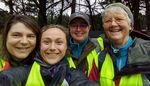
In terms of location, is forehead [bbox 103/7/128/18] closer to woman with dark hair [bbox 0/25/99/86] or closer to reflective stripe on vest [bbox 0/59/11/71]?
woman with dark hair [bbox 0/25/99/86]

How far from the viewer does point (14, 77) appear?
2836 millimetres

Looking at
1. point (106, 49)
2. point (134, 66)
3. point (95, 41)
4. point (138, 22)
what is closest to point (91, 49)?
point (95, 41)

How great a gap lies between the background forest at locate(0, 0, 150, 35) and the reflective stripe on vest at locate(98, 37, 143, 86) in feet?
39.4

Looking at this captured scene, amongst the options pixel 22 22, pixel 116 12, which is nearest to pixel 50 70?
pixel 22 22

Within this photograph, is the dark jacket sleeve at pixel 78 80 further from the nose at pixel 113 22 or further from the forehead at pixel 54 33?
the nose at pixel 113 22

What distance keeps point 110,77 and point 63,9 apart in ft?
43.8

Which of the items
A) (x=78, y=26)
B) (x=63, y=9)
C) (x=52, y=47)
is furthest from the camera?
(x=63, y=9)

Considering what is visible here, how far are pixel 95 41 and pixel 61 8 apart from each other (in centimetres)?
1268

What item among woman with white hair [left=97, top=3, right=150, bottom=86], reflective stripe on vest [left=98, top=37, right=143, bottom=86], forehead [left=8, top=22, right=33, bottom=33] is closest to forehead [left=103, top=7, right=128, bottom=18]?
woman with white hair [left=97, top=3, right=150, bottom=86]

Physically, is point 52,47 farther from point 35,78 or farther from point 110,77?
point 110,77

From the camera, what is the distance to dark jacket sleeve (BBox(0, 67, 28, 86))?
280cm

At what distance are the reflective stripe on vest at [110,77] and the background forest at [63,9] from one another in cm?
1199

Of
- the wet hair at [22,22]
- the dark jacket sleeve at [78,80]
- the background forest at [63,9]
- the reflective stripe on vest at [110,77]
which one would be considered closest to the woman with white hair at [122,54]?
the reflective stripe on vest at [110,77]

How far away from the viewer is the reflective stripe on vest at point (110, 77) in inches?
126
